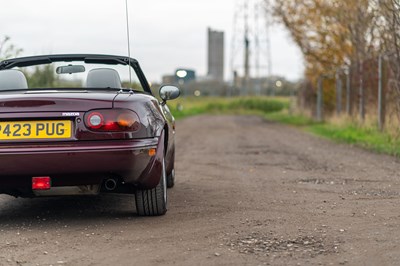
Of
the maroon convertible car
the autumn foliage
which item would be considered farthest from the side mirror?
the autumn foliage

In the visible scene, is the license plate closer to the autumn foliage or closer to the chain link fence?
the chain link fence

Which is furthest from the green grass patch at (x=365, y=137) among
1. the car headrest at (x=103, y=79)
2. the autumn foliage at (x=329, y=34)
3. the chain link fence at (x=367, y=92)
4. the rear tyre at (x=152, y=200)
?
the rear tyre at (x=152, y=200)

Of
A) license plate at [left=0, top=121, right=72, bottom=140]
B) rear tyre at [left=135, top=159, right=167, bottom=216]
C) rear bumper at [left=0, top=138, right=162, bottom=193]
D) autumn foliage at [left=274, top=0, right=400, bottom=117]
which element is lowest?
rear tyre at [left=135, top=159, right=167, bottom=216]

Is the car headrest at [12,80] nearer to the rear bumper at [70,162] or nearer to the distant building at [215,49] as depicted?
the rear bumper at [70,162]

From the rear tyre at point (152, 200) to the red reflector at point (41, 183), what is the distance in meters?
0.75

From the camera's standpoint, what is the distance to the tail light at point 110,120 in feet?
17.0

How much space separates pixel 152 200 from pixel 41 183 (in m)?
0.93

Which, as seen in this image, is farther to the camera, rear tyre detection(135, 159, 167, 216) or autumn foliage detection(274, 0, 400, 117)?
autumn foliage detection(274, 0, 400, 117)

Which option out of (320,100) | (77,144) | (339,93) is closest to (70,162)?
(77,144)

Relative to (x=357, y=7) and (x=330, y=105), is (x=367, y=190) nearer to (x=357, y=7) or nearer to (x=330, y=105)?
(x=357, y=7)

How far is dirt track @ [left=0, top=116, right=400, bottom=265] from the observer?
430cm

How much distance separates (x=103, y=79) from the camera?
20.5 ft

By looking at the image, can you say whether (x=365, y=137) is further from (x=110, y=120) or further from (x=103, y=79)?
(x=110, y=120)

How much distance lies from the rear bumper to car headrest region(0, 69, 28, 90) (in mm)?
1127
